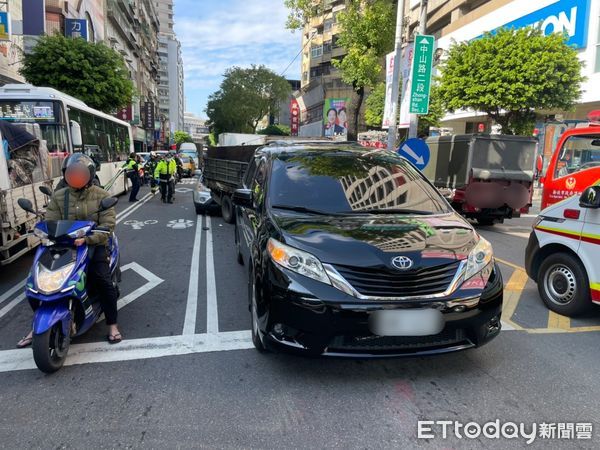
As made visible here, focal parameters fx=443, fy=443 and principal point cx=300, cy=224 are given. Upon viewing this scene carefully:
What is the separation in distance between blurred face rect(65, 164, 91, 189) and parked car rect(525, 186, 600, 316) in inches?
191

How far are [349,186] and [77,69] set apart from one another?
20899 millimetres

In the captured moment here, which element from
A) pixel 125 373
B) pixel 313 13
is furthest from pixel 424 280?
pixel 313 13

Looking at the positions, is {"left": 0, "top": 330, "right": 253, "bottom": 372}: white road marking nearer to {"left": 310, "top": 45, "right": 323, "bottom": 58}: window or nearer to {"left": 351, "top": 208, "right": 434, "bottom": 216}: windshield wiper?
{"left": 351, "top": 208, "right": 434, "bottom": 216}: windshield wiper

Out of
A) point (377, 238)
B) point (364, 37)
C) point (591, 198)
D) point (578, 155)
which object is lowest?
point (377, 238)

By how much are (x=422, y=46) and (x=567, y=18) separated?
37.8 feet

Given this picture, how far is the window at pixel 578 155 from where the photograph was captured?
23.5 feet

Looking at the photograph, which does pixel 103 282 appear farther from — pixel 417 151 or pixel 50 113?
pixel 50 113

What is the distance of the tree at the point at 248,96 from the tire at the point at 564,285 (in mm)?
56728

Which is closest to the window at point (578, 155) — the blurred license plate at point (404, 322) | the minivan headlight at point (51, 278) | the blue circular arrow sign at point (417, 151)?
the blue circular arrow sign at point (417, 151)

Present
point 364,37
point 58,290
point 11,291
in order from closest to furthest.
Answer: point 58,290 → point 11,291 → point 364,37

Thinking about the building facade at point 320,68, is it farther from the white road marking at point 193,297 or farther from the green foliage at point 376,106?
the white road marking at point 193,297

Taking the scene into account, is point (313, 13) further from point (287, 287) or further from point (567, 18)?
point (287, 287)

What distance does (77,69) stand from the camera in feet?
68.0

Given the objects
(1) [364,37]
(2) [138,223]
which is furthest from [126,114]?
(2) [138,223]
